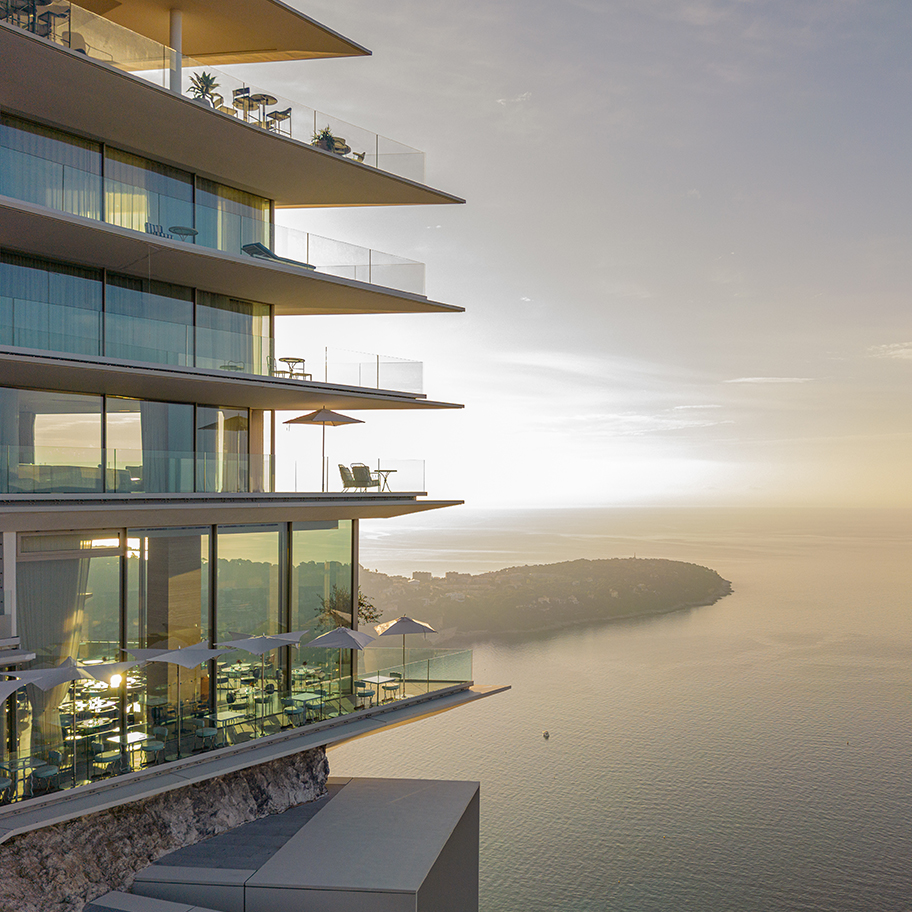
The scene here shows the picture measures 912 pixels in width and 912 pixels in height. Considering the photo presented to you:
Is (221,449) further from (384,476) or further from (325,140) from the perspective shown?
(325,140)

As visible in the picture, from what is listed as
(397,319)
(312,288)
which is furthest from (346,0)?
(397,319)

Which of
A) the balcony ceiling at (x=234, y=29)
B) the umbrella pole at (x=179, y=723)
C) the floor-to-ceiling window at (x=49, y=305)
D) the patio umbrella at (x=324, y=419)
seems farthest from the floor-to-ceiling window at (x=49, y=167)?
the umbrella pole at (x=179, y=723)

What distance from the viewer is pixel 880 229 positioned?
57.3m

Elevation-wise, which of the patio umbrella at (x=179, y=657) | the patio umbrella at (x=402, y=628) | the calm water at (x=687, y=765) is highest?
the patio umbrella at (x=179, y=657)

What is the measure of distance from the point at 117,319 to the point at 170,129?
4.21m

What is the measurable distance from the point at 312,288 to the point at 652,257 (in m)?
48.9

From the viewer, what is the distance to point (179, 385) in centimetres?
1634

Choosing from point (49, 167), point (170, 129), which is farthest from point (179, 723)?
point (170, 129)

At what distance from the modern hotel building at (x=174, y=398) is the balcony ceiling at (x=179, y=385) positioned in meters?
0.09

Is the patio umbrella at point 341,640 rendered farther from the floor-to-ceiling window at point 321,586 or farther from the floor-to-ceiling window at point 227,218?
the floor-to-ceiling window at point 227,218

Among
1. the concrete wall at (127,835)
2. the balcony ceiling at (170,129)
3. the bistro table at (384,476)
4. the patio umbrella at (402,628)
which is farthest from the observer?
the bistro table at (384,476)

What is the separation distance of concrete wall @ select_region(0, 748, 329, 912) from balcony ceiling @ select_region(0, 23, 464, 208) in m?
13.0

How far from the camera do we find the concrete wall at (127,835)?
12266mm

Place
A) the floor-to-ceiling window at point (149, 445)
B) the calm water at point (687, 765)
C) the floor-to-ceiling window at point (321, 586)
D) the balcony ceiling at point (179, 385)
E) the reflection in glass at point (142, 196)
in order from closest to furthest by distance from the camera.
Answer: the balcony ceiling at point (179, 385)
the floor-to-ceiling window at point (149, 445)
the reflection in glass at point (142, 196)
the floor-to-ceiling window at point (321, 586)
the calm water at point (687, 765)
